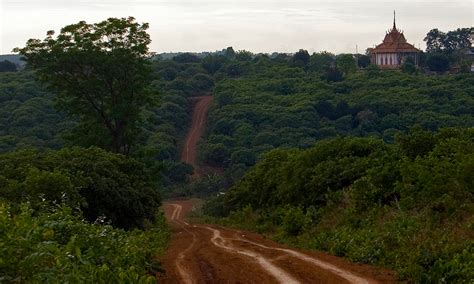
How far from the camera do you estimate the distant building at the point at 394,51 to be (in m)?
Result: 107

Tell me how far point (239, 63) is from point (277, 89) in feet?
68.7

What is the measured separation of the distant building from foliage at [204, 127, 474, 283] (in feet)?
268

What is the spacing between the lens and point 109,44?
98.6ft

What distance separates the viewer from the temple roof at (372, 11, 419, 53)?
10756 cm

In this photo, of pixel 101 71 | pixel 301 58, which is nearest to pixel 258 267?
pixel 101 71

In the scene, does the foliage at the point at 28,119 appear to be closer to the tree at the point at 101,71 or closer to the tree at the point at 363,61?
the tree at the point at 101,71

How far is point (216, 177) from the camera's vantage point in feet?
187

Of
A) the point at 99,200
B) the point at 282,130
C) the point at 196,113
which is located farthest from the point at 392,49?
the point at 99,200

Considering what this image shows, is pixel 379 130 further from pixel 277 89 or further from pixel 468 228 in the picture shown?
pixel 468 228

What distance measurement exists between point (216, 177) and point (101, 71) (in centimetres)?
2846

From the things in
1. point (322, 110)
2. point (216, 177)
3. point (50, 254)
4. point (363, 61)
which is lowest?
point (216, 177)

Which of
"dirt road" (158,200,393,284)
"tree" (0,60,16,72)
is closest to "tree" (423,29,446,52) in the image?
"tree" (0,60,16,72)

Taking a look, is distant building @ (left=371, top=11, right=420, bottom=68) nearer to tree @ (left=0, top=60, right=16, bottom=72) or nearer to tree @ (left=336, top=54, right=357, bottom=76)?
tree @ (left=336, top=54, right=357, bottom=76)

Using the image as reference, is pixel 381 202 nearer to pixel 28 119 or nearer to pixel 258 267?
pixel 258 267
